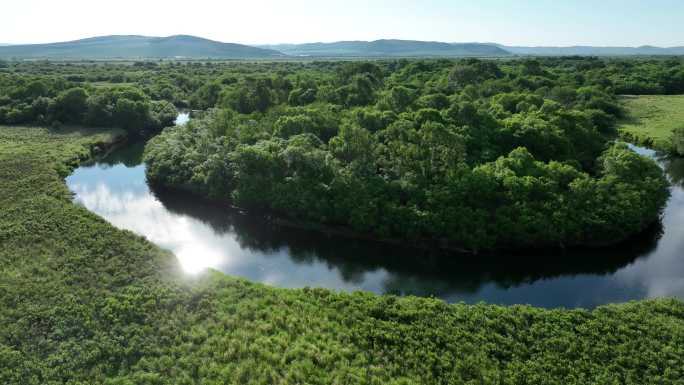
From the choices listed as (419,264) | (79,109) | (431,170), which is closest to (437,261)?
(419,264)

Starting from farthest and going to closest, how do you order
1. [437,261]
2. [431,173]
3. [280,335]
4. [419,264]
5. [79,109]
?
[79,109] < [431,173] < [437,261] < [419,264] < [280,335]

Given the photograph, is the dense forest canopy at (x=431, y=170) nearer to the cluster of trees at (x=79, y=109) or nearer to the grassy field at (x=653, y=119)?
the grassy field at (x=653, y=119)

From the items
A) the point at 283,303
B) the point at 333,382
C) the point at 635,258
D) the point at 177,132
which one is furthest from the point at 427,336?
the point at 177,132

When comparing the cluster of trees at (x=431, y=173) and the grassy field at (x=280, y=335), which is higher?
the cluster of trees at (x=431, y=173)

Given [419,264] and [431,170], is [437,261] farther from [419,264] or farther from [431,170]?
[431,170]

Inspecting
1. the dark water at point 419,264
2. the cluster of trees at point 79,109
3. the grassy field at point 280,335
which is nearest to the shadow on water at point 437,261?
the dark water at point 419,264

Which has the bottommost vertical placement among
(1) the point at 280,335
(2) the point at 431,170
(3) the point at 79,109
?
(1) the point at 280,335

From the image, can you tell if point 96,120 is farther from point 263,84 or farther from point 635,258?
point 635,258
